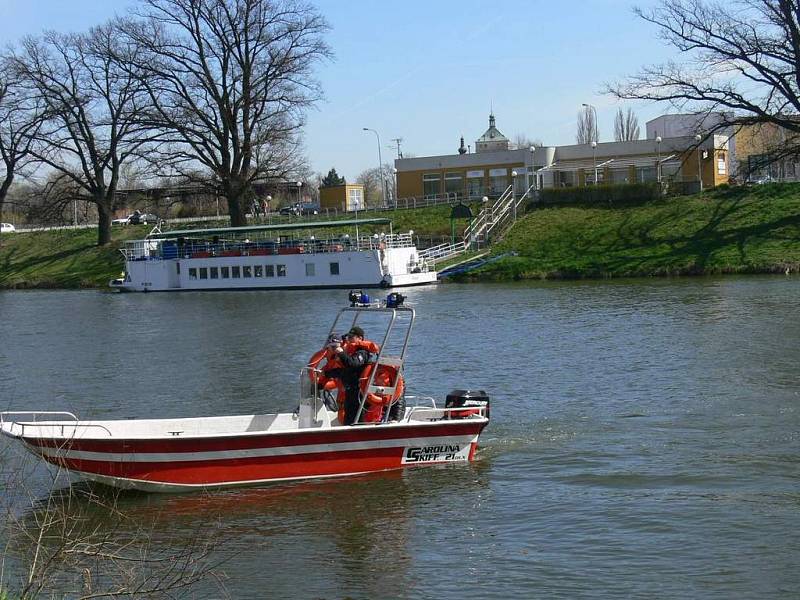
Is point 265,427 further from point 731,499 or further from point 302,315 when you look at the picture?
point 302,315

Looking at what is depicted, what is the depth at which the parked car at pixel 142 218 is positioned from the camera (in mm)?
94794

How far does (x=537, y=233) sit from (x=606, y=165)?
1352cm

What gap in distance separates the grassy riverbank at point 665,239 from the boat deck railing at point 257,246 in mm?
5831

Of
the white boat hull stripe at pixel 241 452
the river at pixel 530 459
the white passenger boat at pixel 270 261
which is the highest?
the white passenger boat at pixel 270 261

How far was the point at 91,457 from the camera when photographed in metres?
15.6

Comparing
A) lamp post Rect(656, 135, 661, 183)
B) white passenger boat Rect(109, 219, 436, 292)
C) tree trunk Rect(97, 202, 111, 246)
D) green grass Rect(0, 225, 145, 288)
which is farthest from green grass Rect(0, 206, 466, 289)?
lamp post Rect(656, 135, 661, 183)

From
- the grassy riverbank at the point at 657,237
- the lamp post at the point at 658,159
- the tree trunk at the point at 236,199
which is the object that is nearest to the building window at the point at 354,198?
the tree trunk at the point at 236,199

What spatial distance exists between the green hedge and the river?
85.6 ft

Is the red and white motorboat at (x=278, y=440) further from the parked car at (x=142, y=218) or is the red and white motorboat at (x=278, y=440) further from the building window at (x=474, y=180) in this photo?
the parked car at (x=142, y=218)

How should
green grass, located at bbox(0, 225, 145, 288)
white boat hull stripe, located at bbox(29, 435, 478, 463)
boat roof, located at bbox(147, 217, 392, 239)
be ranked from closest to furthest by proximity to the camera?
white boat hull stripe, located at bbox(29, 435, 478, 463) < boat roof, located at bbox(147, 217, 392, 239) < green grass, located at bbox(0, 225, 145, 288)

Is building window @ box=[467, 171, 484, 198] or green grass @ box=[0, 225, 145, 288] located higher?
building window @ box=[467, 171, 484, 198]

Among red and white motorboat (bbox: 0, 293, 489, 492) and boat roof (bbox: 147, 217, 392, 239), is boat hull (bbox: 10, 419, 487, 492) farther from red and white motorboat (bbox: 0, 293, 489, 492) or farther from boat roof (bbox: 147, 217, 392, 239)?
boat roof (bbox: 147, 217, 392, 239)

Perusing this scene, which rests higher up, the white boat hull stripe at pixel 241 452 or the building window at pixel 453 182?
the building window at pixel 453 182

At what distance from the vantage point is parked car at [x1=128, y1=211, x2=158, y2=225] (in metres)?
94.8
